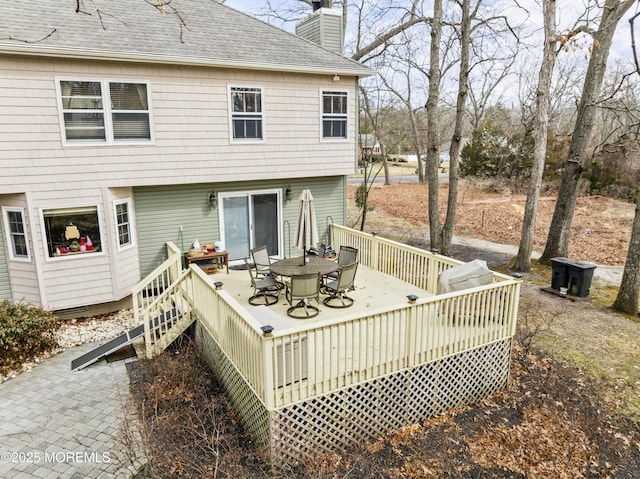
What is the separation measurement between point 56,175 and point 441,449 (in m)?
8.77

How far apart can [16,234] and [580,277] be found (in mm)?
12807

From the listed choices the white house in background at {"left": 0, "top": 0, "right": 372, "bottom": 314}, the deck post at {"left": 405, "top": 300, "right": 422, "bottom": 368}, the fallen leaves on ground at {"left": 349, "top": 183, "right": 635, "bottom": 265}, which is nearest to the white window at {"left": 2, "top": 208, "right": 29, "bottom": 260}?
the white house in background at {"left": 0, "top": 0, "right": 372, "bottom": 314}

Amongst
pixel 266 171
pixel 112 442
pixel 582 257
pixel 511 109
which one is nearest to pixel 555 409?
pixel 112 442

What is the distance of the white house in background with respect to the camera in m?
8.66

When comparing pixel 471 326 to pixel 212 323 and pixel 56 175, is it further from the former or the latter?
pixel 56 175

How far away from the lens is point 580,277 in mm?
10359

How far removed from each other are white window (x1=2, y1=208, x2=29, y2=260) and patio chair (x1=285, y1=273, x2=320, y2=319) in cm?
585

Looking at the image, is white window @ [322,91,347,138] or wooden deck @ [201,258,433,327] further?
white window @ [322,91,347,138]

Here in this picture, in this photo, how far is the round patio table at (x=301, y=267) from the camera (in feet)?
27.2

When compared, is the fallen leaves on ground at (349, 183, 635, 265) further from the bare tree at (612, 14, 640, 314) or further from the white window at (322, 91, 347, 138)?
the white window at (322, 91, 347, 138)

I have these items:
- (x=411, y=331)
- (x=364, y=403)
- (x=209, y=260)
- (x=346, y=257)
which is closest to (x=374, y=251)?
(x=346, y=257)

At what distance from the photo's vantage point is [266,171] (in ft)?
36.6

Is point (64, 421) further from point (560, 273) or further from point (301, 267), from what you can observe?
point (560, 273)

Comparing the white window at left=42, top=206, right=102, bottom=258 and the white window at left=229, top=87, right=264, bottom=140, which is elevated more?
the white window at left=229, top=87, right=264, bottom=140
